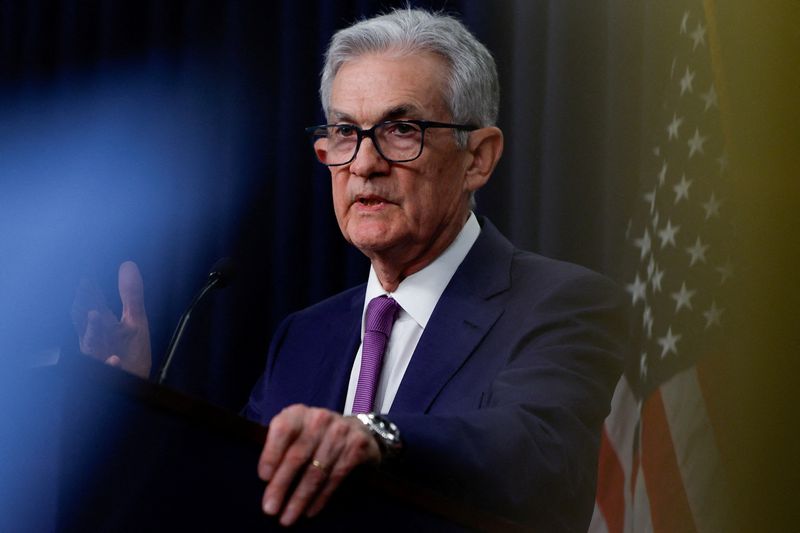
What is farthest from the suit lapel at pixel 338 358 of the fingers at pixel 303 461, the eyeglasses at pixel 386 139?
the fingers at pixel 303 461

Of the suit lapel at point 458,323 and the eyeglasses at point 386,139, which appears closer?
the suit lapel at point 458,323

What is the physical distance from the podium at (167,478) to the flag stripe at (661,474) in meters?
0.90

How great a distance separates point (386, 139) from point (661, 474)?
80 cm

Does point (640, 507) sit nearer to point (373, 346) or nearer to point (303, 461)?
point (373, 346)

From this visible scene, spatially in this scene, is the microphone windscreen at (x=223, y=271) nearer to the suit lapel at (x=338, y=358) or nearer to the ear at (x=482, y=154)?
the suit lapel at (x=338, y=358)

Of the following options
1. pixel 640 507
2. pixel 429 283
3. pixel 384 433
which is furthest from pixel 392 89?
pixel 384 433

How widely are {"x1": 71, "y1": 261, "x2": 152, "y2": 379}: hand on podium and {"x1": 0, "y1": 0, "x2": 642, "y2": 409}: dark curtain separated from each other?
1.03 meters

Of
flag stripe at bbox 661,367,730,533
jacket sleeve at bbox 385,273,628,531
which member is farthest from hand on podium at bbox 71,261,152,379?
flag stripe at bbox 661,367,730,533

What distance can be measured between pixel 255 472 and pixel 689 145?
3.83 ft

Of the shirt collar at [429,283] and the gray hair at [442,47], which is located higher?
the gray hair at [442,47]

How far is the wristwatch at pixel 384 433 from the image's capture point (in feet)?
3.79

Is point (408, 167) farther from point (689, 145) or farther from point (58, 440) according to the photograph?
point (58, 440)

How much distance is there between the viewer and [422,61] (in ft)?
6.88

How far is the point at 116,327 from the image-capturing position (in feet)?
6.43
